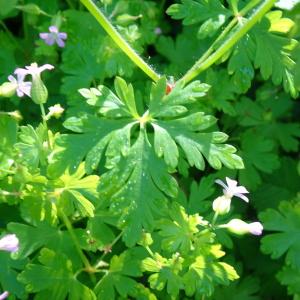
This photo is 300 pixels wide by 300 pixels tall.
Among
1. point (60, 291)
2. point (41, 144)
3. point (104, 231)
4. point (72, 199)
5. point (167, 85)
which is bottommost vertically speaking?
point (60, 291)

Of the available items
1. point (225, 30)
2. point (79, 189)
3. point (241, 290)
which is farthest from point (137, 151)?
point (241, 290)

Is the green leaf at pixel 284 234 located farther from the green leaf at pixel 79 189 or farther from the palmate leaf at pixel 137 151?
the green leaf at pixel 79 189

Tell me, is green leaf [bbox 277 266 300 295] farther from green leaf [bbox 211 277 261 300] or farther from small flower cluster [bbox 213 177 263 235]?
small flower cluster [bbox 213 177 263 235]

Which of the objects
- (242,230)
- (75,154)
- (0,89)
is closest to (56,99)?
(0,89)

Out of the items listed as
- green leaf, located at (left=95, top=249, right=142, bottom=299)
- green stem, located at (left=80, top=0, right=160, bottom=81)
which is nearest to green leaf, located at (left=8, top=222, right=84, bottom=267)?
green leaf, located at (left=95, top=249, right=142, bottom=299)

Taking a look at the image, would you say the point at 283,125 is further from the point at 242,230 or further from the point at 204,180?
the point at 242,230

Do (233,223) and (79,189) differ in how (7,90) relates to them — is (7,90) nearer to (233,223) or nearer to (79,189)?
(79,189)
